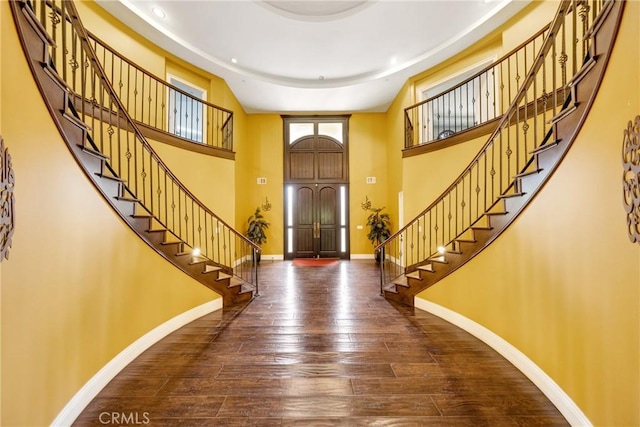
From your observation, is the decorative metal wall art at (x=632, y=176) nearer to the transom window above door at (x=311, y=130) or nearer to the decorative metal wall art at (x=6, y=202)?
the decorative metal wall art at (x=6, y=202)

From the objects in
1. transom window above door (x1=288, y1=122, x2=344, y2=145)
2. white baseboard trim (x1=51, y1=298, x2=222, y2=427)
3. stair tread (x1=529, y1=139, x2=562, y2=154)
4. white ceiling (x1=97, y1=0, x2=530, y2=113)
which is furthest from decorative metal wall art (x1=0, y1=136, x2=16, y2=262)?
transom window above door (x1=288, y1=122, x2=344, y2=145)

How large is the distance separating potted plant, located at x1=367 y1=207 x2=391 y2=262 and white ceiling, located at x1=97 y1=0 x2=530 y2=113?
3.50 m

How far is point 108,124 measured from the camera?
3.54 m

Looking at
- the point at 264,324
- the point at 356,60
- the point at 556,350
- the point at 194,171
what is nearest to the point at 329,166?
the point at 356,60

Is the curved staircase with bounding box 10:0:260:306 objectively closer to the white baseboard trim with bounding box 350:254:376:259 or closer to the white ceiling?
the white ceiling

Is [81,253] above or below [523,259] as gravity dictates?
above

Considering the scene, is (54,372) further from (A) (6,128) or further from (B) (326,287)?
(B) (326,287)

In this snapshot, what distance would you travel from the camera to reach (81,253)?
190 centimetres

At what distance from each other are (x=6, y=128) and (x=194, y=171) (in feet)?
12.4

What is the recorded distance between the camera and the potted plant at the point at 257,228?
24.3ft

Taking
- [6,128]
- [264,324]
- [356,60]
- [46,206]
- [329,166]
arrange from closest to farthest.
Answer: [6,128]
[46,206]
[264,324]
[356,60]
[329,166]

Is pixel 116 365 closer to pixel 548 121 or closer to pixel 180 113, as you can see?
pixel 548 121

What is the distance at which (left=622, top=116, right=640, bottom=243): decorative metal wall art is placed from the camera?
49.6 inches

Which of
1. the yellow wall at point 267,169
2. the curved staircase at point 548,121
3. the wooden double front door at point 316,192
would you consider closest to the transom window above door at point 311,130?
the wooden double front door at point 316,192
